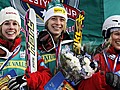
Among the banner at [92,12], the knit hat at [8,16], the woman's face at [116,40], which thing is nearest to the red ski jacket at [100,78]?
the woman's face at [116,40]

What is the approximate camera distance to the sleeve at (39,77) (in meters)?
2.75

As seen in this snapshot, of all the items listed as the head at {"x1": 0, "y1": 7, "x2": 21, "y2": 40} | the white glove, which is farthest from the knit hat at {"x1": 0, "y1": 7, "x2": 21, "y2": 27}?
the white glove

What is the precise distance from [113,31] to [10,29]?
96 cm

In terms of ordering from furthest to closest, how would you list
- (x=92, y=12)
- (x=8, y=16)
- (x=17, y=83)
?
(x=92, y=12), (x=8, y=16), (x=17, y=83)

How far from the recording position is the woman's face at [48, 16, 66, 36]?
318 cm

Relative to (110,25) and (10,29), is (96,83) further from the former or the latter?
(10,29)

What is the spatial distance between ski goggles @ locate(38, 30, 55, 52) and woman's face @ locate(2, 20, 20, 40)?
25cm

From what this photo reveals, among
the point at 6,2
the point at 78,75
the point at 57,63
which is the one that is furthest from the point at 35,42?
the point at 6,2

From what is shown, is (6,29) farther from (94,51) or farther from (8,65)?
(94,51)

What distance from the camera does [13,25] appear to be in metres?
3.07

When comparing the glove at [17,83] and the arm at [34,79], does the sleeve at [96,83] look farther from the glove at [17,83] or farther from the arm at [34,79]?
the glove at [17,83]

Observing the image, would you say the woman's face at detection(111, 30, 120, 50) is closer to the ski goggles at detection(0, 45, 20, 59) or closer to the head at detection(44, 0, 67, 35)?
the head at detection(44, 0, 67, 35)

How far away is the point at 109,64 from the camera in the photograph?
3.16 m

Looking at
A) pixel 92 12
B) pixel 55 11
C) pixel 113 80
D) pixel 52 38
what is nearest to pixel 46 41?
pixel 52 38
